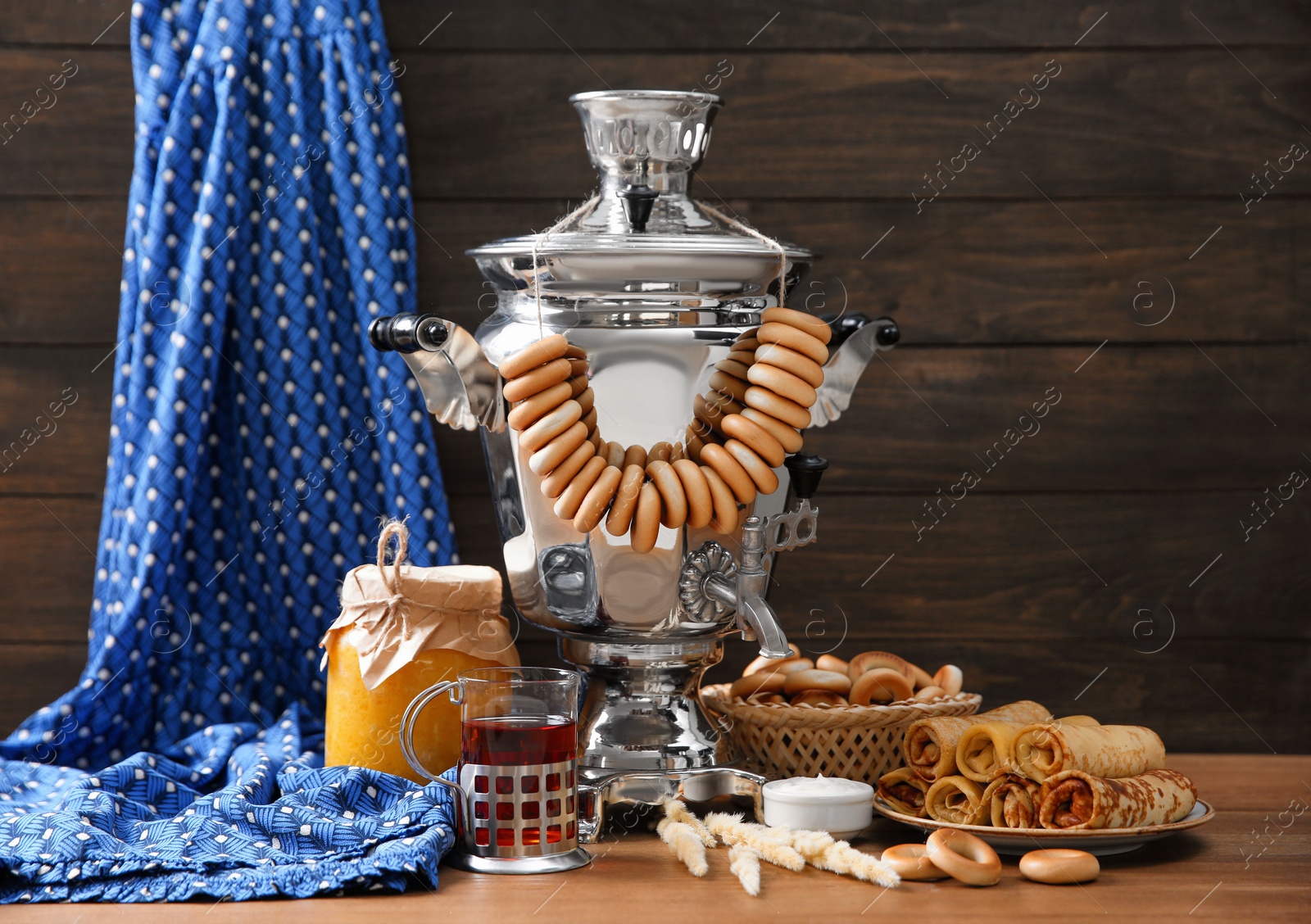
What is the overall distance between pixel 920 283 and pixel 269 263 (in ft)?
2.36

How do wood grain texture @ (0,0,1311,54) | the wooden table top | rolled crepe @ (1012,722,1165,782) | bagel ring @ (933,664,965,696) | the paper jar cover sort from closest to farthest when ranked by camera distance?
the wooden table top, rolled crepe @ (1012,722,1165,782), the paper jar cover, bagel ring @ (933,664,965,696), wood grain texture @ (0,0,1311,54)

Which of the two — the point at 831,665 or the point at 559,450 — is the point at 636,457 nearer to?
the point at 559,450

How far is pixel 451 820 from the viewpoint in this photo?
92 centimetres

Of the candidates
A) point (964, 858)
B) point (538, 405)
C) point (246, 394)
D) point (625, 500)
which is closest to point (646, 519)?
point (625, 500)

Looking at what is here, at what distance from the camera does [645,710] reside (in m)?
1.01

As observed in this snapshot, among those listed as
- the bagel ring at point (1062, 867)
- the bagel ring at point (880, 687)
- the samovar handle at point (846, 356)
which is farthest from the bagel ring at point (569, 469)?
the bagel ring at point (1062, 867)

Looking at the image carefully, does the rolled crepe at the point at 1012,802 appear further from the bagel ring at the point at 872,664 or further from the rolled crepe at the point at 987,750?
the bagel ring at the point at 872,664

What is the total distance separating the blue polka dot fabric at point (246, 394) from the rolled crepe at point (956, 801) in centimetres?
56

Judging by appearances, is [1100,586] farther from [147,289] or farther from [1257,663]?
[147,289]

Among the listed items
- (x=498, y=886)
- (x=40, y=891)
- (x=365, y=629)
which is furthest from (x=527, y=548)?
(x=40, y=891)

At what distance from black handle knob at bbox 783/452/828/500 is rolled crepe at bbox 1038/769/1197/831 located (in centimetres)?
30

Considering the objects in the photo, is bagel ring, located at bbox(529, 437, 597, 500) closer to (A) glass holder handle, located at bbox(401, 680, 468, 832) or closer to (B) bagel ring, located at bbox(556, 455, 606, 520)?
(B) bagel ring, located at bbox(556, 455, 606, 520)

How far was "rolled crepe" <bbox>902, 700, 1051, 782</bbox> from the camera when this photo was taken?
934mm

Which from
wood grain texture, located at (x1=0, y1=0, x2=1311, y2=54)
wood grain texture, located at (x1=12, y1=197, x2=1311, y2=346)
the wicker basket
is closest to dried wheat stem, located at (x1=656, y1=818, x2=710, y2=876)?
the wicker basket
